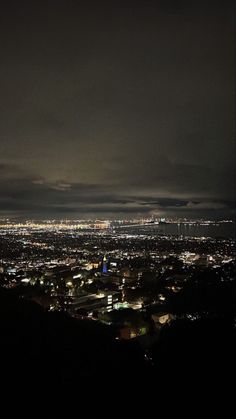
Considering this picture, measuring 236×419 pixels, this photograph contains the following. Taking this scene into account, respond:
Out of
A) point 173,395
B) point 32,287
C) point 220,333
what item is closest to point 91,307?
point 32,287

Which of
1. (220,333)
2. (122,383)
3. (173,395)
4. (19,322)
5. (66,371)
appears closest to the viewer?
(173,395)

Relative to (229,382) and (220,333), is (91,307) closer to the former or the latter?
(220,333)

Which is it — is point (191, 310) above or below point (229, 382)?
below

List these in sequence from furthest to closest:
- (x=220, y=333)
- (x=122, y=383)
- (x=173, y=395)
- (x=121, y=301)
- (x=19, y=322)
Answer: (x=121, y=301), (x=19, y=322), (x=220, y=333), (x=122, y=383), (x=173, y=395)

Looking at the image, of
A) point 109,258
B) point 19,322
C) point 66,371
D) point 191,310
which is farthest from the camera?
point 109,258

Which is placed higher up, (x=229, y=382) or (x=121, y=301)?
(x=229, y=382)

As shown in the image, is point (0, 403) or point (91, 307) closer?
point (0, 403)

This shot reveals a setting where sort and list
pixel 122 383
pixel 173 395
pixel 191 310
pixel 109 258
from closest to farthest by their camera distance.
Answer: pixel 173 395
pixel 122 383
pixel 191 310
pixel 109 258

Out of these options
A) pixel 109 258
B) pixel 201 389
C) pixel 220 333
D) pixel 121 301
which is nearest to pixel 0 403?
pixel 201 389

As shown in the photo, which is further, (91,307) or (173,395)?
(91,307)

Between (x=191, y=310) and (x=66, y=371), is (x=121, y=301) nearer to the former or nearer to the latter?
(x=191, y=310)
